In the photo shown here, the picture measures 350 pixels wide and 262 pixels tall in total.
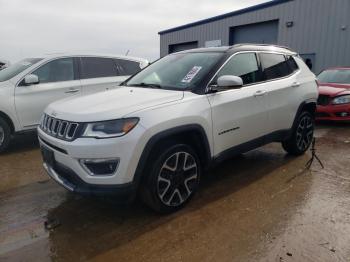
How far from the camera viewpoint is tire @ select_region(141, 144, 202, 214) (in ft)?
10.5

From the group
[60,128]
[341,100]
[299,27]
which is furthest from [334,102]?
[299,27]

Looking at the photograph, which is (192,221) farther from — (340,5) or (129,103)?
(340,5)

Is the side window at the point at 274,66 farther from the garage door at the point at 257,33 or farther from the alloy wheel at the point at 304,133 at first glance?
the garage door at the point at 257,33

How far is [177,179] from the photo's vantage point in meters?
3.44

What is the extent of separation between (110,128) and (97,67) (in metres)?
4.17

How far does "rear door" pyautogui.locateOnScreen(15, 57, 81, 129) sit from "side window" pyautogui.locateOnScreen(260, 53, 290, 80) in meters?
3.58

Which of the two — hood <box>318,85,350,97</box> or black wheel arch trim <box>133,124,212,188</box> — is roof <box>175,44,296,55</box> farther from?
hood <box>318,85,350,97</box>

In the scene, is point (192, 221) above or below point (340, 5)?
below

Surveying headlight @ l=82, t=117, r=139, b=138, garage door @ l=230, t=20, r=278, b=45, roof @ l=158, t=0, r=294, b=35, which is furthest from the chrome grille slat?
garage door @ l=230, t=20, r=278, b=45

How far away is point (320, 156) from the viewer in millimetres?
5492

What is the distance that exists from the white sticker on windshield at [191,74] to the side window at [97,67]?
3360 mm

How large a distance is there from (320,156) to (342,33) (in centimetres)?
923

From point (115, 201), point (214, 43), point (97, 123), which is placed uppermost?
point (214, 43)

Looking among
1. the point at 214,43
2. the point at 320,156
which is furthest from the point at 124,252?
the point at 214,43
